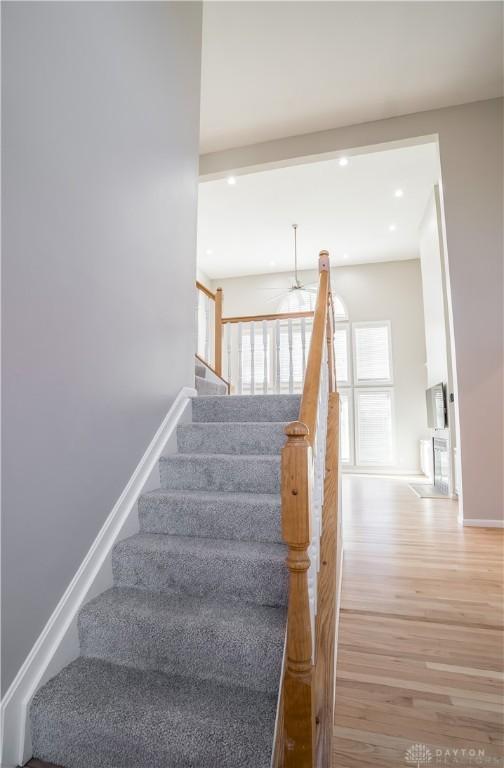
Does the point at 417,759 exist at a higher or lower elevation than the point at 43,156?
lower

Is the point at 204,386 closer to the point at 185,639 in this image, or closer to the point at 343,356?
the point at 185,639

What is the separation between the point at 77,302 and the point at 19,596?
1.04 metres

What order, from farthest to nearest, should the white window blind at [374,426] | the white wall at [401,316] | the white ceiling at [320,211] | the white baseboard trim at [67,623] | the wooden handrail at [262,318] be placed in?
the white window blind at [374,426] → the white wall at [401,316] → the white ceiling at [320,211] → the wooden handrail at [262,318] → the white baseboard trim at [67,623]

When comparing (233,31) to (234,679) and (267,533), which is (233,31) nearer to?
(267,533)

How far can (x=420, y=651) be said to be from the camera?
5.54 feet

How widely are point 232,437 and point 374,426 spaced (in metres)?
5.85

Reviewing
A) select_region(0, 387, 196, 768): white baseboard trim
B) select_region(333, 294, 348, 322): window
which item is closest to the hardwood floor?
select_region(0, 387, 196, 768): white baseboard trim

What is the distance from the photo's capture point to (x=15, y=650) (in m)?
1.21

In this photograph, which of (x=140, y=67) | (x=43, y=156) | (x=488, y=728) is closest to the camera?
(x=488, y=728)

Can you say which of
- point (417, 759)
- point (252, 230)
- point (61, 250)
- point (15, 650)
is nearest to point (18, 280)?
point (61, 250)

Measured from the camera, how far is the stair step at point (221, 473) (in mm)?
1996

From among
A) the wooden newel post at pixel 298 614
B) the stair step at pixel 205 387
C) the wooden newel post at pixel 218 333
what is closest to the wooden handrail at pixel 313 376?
the wooden newel post at pixel 298 614

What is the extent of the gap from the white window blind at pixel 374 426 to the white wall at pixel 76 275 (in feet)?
19.3

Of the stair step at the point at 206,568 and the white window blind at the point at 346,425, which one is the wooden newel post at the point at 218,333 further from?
the white window blind at the point at 346,425
